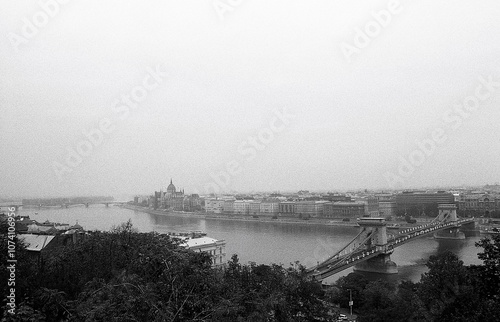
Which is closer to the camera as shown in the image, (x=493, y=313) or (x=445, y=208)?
(x=493, y=313)

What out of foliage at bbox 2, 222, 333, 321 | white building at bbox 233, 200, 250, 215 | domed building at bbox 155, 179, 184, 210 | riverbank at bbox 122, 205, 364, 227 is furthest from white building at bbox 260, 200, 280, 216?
foliage at bbox 2, 222, 333, 321

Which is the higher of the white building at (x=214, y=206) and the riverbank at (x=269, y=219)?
the white building at (x=214, y=206)

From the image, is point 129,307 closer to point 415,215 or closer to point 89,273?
point 89,273

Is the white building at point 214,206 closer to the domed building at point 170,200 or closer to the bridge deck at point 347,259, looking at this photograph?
the domed building at point 170,200

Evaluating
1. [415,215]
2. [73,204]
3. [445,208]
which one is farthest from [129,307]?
[73,204]

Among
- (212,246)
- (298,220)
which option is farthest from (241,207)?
(212,246)

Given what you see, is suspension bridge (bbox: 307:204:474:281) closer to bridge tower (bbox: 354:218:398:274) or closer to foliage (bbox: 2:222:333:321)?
bridge tower (bbox: 354:218:398:274)

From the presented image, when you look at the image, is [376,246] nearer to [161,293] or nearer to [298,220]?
[161,293]

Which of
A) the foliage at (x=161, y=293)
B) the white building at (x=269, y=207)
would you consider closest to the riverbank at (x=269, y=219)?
the white building at (x=269, y=207)
